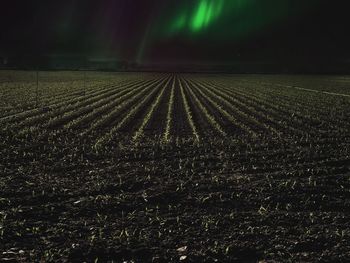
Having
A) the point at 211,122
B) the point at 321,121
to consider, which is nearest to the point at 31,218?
the point at 211,122

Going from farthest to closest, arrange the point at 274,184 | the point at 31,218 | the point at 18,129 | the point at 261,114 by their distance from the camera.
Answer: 1. the point at 261,114
2. the point at 18,129
3. the point at 274,184
4. the point at 31,218

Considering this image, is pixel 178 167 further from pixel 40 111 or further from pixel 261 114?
pixel 40 111

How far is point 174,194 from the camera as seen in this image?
8.56m

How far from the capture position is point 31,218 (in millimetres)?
7148

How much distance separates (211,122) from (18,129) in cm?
866

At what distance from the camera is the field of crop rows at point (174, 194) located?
6.03 m

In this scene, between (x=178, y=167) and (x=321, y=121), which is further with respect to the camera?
(x=321, y=121)

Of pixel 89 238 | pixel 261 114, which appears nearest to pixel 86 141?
pixel 89 238

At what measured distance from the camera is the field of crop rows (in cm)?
603

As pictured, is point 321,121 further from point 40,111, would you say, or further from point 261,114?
point 40,111

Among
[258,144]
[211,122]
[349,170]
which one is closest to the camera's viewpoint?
[349,170]

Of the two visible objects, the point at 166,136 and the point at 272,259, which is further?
the point at 166,136

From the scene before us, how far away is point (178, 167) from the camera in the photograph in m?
10.9

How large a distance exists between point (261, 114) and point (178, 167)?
13063mm
